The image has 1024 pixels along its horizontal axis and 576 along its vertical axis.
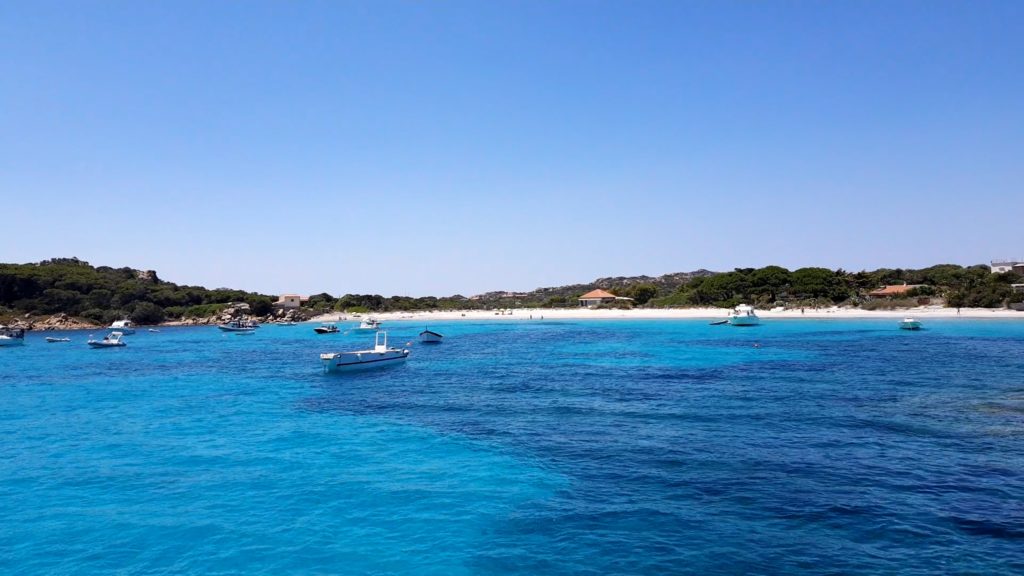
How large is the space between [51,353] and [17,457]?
5341cm

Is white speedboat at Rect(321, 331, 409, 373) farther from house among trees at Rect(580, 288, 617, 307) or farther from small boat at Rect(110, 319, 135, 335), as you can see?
house among trees at Rect(580, 288, 617, 307)

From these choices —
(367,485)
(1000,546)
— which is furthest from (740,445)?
(367,485)

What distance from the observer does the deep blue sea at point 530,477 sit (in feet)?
34.6

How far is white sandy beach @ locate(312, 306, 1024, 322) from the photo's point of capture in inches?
3310

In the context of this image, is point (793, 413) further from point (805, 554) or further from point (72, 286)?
point (72, 286)

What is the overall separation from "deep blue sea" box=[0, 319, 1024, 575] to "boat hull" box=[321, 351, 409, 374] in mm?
6374

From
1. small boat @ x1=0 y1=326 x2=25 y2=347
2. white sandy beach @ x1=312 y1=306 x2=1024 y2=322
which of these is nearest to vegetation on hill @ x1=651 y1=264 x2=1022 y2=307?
white sandy beach @ x1=312 y1=306 x2=1024 y2=322

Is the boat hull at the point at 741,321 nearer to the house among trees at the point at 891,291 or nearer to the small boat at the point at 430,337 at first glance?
the house among trees at the point at 891,291

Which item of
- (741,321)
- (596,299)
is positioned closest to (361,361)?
(741,321)

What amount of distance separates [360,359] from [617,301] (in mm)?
100513

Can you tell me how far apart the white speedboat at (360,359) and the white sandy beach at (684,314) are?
229 ft

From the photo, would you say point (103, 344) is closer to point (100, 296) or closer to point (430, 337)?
point (430, 337)

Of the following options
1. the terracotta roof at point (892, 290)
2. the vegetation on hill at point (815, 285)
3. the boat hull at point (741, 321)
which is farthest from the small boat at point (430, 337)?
the terracotta roof at point (892, 290)

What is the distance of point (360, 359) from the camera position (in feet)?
136
